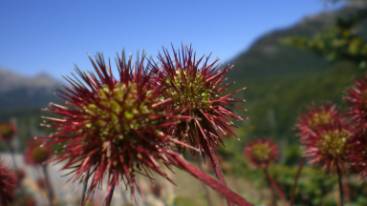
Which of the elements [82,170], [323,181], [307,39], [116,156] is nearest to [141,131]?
[116,156]

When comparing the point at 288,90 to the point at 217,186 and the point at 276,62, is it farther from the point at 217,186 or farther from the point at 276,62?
the point at 276,62

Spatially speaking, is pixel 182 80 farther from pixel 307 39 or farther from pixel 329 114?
pixel 307 39

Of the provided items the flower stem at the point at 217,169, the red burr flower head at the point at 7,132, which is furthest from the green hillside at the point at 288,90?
the red burr flower head at the point at 7,132

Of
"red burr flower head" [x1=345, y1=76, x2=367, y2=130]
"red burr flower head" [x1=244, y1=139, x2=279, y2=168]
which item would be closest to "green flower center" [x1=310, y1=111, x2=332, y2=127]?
"red burr flower head" [x1=345, y1=76, x2=367, y2=130]

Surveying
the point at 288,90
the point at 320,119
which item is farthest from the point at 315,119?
the point at 288,90

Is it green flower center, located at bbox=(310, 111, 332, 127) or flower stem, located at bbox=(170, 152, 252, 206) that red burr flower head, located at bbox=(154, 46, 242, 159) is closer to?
flower stem, located at bbox=(170, 152, 252, 206)

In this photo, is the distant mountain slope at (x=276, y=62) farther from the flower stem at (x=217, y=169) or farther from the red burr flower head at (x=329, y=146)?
the flower stem at (x=217, y=169)
